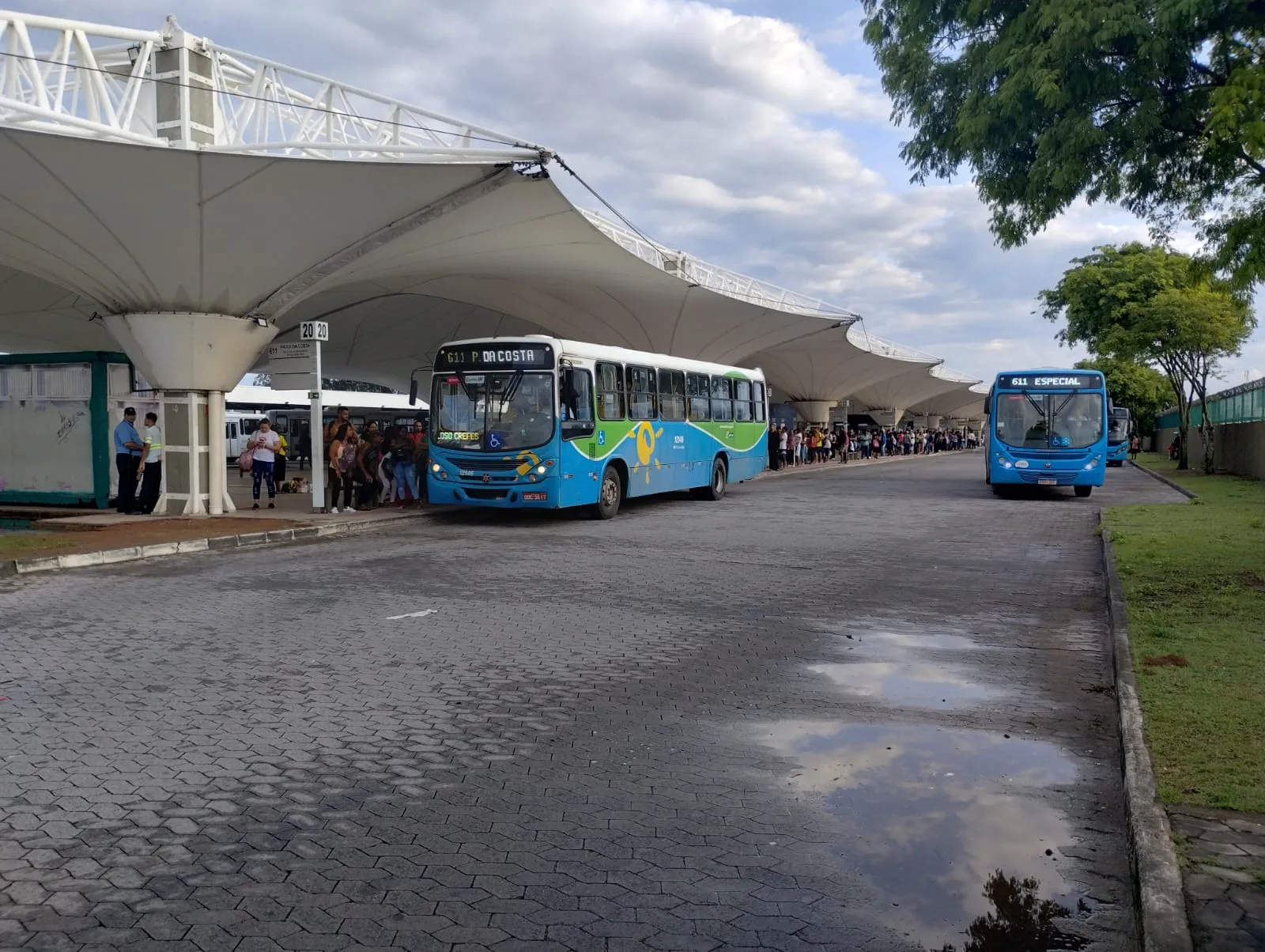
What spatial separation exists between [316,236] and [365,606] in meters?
10.6

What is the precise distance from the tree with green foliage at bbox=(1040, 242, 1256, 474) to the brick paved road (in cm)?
2405

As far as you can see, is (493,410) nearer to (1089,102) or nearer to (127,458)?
(127,458)

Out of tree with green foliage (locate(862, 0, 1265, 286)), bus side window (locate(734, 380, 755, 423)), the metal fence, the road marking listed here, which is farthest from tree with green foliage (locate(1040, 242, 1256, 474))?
the road marking

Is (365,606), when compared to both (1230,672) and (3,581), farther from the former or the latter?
(1230,672)

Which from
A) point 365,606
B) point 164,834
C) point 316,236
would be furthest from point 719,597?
point 316,236

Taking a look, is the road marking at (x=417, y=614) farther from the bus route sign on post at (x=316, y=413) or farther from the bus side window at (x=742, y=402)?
the bus side window at (x=742, y=402)

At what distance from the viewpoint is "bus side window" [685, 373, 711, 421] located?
2180cm

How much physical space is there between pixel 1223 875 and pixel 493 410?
14158 millimetres

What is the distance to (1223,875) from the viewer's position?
3.52 meters

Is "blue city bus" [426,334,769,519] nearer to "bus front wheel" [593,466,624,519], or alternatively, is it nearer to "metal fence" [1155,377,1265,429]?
"bus front wheel" [593,466,624,519]

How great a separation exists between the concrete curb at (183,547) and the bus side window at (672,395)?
5.70 meters

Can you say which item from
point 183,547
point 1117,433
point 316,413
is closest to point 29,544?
point 183,547

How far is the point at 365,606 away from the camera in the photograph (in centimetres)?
923

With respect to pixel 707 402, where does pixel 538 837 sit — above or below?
below
